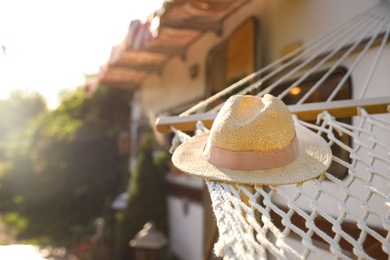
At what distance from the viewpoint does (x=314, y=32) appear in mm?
Result: 2871

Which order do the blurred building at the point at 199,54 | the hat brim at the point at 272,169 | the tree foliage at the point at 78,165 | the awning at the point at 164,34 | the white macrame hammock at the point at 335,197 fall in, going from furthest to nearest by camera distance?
1. the tree foliage at the point at 78,165
2. the awning at the point at 164,34
3. the blurred building at the point at 199,54
4. the hat brim at the point at 272,169
5. the white macrame hammock at the point at 335,197

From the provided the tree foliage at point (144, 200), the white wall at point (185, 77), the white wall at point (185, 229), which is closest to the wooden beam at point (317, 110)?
the white wall at point (185, 77)

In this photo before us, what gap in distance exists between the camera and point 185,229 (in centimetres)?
567

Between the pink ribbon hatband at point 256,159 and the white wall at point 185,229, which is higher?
the pink ribbon hatband at point 256,159

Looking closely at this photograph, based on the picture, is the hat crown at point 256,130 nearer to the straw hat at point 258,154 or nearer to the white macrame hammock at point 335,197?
the straw hat at point 258,154

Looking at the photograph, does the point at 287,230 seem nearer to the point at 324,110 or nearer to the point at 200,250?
the point at 324,110

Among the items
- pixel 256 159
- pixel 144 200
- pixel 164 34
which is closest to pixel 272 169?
pixel 256 159

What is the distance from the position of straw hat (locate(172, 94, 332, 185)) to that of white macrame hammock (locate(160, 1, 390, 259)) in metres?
0.04

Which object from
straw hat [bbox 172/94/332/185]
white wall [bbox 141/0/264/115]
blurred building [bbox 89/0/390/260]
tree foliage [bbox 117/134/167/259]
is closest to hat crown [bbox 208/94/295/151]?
straw hat [bbox 172/94/332/185]

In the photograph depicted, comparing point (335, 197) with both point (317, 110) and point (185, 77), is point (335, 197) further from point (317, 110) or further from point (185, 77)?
point (185, 77)

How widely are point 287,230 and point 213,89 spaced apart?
11.4 feet

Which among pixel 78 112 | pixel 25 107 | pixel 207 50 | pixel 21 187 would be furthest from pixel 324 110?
pixel 25 107

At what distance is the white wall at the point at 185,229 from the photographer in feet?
17.0

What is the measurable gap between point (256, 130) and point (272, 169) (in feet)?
0.48
